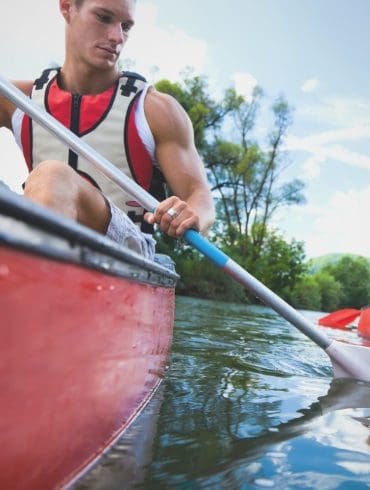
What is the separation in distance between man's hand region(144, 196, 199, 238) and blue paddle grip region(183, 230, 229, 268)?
78 millimetres

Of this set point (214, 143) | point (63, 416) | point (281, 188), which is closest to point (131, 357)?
point (63, 416)

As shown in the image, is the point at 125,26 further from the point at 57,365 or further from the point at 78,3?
the point at 57,365

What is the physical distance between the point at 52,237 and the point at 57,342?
17cm

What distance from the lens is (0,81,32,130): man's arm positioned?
2080 millimetres

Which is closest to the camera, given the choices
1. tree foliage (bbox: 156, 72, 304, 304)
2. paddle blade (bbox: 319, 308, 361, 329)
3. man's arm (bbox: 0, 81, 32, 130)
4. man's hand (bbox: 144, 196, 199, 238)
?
man's hand (bbox: 144, 196, 199, 238)

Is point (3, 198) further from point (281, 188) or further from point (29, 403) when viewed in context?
point (281, 188)

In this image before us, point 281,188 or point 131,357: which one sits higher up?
point 281,188

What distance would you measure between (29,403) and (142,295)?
1.99 ft

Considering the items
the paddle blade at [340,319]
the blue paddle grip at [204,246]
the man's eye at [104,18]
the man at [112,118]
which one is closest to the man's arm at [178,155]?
the man at [112,118]

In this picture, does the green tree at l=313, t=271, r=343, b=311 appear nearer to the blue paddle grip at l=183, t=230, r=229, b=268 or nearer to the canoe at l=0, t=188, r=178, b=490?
the blue paddle grip at l=183, t=230, r=229, b=268

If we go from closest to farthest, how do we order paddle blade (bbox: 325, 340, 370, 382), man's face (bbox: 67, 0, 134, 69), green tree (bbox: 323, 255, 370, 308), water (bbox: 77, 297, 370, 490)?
water (bbox: 77, 297, 370, 490), man's face (bbox: 67, 0, 134, 69), paddle blade (bbox: 325, 340, 370, 382), green tree (bbox: 323, 255, 370, 308)

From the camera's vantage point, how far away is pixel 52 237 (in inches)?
22.5

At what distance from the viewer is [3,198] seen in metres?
0.47

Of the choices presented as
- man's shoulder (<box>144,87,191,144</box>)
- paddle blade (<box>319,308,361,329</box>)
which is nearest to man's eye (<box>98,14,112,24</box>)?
man's shoulder (<box>144,87,191,144</box>)
